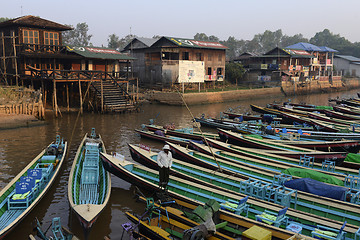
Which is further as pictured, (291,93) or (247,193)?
(291,93)

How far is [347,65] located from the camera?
8625 cm

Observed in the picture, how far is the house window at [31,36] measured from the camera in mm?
32781

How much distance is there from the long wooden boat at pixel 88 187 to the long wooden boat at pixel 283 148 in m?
8.41

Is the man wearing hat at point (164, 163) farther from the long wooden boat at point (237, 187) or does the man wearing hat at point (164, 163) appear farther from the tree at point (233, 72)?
the tree at point (233, 72)

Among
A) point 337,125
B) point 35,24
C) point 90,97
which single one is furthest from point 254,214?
point 35,24

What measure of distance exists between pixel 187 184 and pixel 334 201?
5212 millimetres

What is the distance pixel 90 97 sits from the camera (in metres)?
34.3

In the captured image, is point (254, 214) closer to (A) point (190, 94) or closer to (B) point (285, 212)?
(B) point (285, 212)

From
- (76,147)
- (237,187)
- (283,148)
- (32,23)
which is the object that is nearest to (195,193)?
(237,187)

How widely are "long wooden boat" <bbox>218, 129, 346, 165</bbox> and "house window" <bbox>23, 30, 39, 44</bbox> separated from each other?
2471cm

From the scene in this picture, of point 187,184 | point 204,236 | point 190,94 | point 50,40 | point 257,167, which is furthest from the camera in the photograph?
point 190,94

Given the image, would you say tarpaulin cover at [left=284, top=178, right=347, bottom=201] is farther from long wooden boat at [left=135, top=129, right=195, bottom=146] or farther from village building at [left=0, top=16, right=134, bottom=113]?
village building at [left=0, top=16, right=134, bottom=113]

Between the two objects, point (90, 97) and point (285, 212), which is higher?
point (90, 97)

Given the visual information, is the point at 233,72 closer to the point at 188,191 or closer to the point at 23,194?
the point at 188,191
